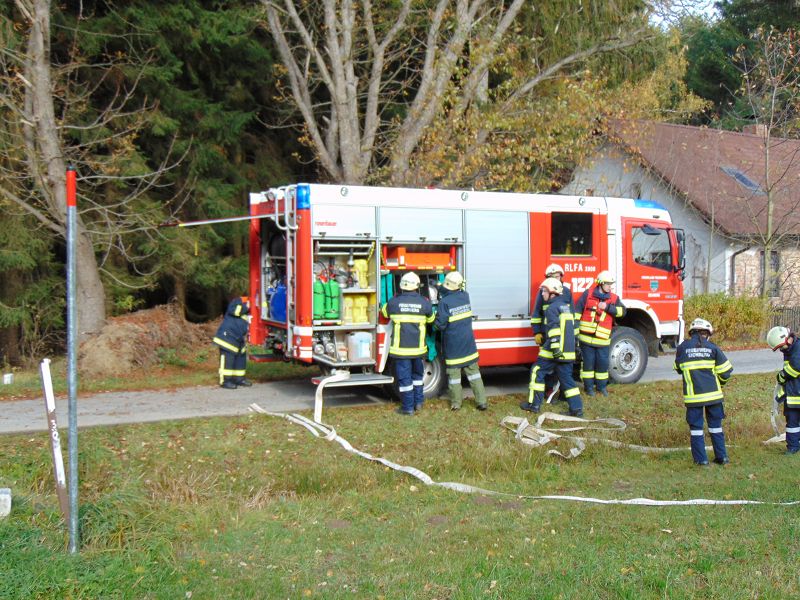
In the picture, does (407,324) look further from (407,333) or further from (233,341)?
(233,341)

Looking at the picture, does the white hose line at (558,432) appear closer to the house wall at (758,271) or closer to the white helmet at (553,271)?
the white helmet at (553,271)

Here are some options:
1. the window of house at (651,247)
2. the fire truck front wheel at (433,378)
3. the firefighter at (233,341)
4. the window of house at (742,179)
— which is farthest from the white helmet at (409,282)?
the window of house at (742,179)

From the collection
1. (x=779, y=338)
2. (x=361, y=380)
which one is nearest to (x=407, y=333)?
(x=361, y=380)

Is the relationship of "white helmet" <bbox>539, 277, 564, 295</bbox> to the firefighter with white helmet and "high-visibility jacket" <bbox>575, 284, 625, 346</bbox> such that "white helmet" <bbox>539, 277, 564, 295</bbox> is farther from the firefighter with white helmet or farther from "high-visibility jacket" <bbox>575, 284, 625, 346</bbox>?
"high-visibility jacket" <bbox>575, 284, 625, 346</bbox>

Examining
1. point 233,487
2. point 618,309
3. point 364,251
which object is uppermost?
point 364,251

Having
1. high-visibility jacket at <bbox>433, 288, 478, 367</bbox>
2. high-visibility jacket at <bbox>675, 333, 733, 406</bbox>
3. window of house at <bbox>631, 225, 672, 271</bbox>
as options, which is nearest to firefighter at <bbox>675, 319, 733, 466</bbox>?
high-visibility jacket at <bbox>675, 333, 733, 406</bbox>

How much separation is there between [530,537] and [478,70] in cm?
1289

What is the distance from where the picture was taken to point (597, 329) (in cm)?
1177

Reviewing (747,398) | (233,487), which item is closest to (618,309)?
(747,398)

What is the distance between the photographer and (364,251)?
10.9 metres

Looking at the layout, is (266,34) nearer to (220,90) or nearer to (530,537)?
(220,90)

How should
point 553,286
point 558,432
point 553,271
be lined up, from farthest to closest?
point 553,271
point 553,286
point 558,432

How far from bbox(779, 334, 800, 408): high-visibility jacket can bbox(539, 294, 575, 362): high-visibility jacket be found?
2714mm

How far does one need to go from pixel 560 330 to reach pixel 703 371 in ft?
8.27
